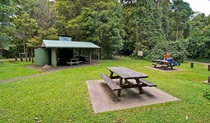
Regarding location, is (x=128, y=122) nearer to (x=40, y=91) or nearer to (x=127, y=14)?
(x=40, y=91)

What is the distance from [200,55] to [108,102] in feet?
57.0

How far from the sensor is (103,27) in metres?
14.6

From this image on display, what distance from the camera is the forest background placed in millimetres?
14800

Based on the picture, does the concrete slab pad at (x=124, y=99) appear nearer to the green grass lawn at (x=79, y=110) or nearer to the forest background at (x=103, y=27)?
the green grass lawn at (x=79, y=110)

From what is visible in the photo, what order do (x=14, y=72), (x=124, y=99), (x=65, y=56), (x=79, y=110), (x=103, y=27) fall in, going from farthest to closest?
(x=103, y=27)
(x=65, y=56)
(x=14, y=72)
(x=124, y=99)
(x=79, y=110)

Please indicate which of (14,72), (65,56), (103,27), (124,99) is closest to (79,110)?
(124,99)

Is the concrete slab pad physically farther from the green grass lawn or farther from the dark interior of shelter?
the dark interior of shelter

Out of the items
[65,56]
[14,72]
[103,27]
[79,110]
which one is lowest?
[79,110]

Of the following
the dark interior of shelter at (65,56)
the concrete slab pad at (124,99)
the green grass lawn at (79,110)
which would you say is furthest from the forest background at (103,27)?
the green grass lawn at (79,110)

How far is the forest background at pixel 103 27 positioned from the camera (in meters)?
14.8

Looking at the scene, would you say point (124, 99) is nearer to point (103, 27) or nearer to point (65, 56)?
point (65, 56)

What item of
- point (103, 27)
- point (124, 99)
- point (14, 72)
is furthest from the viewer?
point (103, 27)

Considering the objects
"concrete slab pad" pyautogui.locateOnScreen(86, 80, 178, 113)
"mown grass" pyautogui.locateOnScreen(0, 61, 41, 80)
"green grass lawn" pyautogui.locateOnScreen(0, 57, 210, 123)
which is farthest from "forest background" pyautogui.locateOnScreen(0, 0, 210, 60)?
"green grass lawn" pyautogui.locateOnScreen(0, 57, 210, 123)

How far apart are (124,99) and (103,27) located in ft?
38.8
